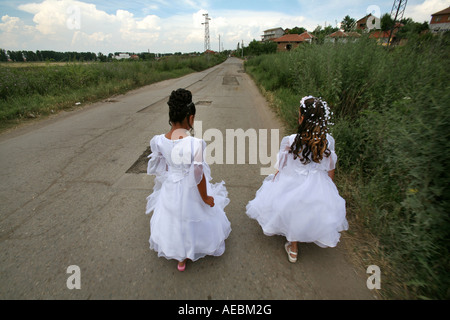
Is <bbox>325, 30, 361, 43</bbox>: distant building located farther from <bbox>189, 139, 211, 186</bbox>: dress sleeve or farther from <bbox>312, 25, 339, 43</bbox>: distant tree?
<bbox>189, 139, 211, 186</bbox>: dress sleeve

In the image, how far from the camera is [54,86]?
32.3 feet

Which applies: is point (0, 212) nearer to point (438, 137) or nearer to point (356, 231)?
point (356, 231)

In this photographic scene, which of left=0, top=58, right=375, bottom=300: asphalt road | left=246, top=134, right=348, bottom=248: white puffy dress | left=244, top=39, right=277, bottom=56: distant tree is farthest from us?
left=244, top=39, right=277, bottom=56: distant tree

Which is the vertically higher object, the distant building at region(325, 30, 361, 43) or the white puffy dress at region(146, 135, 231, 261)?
the distant building at region(325, 30, 361, 43)

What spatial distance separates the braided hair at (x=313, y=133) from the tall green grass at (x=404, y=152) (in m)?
0.77

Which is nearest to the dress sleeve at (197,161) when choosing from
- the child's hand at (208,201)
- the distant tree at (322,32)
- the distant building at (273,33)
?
the child's hand at (208,201)

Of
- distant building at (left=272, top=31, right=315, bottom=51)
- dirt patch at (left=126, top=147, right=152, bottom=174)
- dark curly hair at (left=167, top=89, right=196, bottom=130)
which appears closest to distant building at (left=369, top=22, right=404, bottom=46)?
distant building at (left=272, top=31, right=315, bottom=51)

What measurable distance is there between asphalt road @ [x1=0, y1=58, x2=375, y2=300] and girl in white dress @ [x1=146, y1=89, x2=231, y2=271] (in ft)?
0.71

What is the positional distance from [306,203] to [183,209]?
1225mm

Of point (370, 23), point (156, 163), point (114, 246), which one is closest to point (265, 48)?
point (370, 23)

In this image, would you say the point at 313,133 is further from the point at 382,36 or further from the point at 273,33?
the point at 273,33

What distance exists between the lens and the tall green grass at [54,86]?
7.48 m

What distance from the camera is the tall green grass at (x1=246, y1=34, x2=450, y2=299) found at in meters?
1.82
